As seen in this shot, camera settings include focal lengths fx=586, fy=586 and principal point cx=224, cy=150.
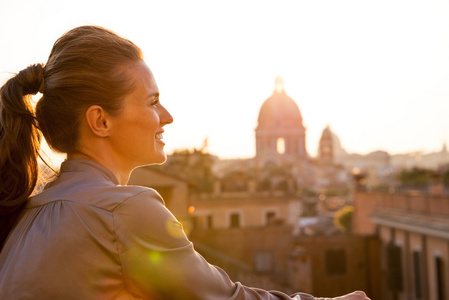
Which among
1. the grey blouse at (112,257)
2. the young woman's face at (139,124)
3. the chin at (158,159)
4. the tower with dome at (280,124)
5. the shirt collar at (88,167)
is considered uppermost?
the tower with dome at (280,124)

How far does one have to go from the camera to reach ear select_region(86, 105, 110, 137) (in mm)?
1426

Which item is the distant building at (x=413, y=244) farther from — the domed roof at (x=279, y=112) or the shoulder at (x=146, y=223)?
the domed roof at (x=279, y=112)

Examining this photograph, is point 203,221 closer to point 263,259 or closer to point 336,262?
point 263,259

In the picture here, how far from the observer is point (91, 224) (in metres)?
1.24

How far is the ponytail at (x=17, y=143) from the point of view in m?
1.47

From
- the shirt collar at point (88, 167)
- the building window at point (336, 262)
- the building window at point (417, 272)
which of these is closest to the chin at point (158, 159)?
the shirt collar at point (88, 167)

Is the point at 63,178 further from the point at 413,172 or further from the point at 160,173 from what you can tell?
the point at 413,172

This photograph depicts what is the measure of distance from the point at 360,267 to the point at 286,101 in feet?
163

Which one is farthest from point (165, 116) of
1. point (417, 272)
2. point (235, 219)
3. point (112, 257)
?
point (235, 219)

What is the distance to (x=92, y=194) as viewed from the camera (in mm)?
1283

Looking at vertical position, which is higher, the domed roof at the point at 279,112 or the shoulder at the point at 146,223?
the domed roof at the point at 279,112

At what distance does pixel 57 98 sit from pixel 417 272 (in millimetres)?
18319

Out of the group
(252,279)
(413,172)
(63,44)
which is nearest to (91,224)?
(63,44)

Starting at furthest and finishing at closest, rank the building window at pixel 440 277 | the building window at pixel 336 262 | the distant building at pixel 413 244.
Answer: the building window at pixel 336 262
the distant building at pixel 413 244
the building window at pixel 440 277
